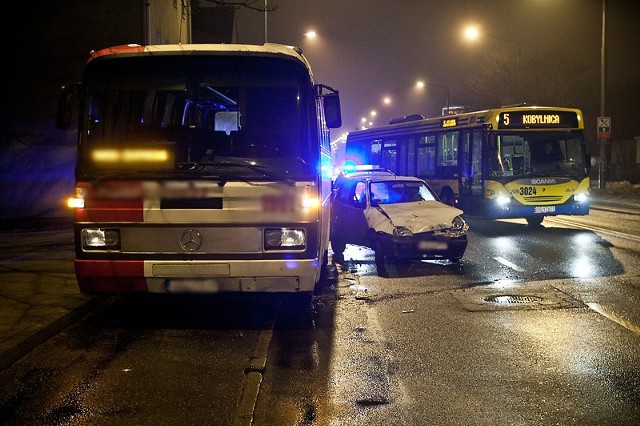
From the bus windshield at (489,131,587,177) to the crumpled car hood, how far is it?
5.57 metres

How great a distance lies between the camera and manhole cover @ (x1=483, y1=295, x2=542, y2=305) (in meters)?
8.98

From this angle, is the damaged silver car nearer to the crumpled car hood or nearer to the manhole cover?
the crumpled car hood

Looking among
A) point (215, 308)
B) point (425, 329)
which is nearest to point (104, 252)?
point (215, 308)

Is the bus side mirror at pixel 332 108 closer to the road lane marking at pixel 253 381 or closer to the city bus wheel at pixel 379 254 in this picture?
the road lane marking at pixel 253 381

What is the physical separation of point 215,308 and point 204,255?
2.15 meters

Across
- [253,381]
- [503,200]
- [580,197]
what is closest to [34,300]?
[253,381]

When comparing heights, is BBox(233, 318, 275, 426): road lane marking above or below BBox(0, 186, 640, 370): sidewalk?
below

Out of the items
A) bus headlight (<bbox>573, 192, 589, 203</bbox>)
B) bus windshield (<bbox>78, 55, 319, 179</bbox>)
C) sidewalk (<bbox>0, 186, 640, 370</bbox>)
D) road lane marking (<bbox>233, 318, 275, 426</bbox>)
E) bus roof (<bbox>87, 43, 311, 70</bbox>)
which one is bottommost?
road lane marking (<bbox>233, 318, 275, 426</bbox>)

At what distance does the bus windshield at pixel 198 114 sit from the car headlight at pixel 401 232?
4.59m

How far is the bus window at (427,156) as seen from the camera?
856 inches

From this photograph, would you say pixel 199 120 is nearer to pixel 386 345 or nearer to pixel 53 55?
pixel 386 345

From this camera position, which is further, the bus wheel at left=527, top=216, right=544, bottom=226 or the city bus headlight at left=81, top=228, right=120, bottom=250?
the bus wheel at left=527, top=216, right=544, bottom=226

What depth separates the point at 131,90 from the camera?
740 centimetres

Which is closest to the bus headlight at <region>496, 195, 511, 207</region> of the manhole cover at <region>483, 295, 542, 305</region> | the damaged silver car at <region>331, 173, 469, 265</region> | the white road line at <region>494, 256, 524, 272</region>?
the damaged silver car at <region>331, 173, 469, 265</region>
